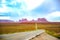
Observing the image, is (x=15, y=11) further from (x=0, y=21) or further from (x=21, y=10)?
(x=0, y=21)

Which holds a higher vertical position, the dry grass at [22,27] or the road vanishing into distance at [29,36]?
the dry grass at [22,27]

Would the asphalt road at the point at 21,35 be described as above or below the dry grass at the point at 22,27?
below

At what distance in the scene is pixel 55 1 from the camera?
194 centimetres

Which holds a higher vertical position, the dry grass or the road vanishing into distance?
the dry grass

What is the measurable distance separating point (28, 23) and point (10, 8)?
12.1 inches

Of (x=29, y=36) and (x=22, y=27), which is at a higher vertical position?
(x=22, y=27)

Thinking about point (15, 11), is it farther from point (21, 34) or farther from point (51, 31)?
point (51, 31)

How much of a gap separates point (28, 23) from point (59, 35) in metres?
0.43

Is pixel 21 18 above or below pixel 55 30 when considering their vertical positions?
above

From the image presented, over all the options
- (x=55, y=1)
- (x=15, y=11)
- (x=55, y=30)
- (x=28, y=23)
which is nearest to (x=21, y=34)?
(x=28, y=23)

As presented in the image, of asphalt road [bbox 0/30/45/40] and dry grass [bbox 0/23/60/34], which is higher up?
dry grass [bbox 0/23/60/34]

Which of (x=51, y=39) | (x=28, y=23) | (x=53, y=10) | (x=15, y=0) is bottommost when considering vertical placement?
(x=51, y=39)

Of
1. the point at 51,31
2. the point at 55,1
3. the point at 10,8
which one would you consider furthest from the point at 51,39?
the point at 10,8

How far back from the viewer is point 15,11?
196 cm
